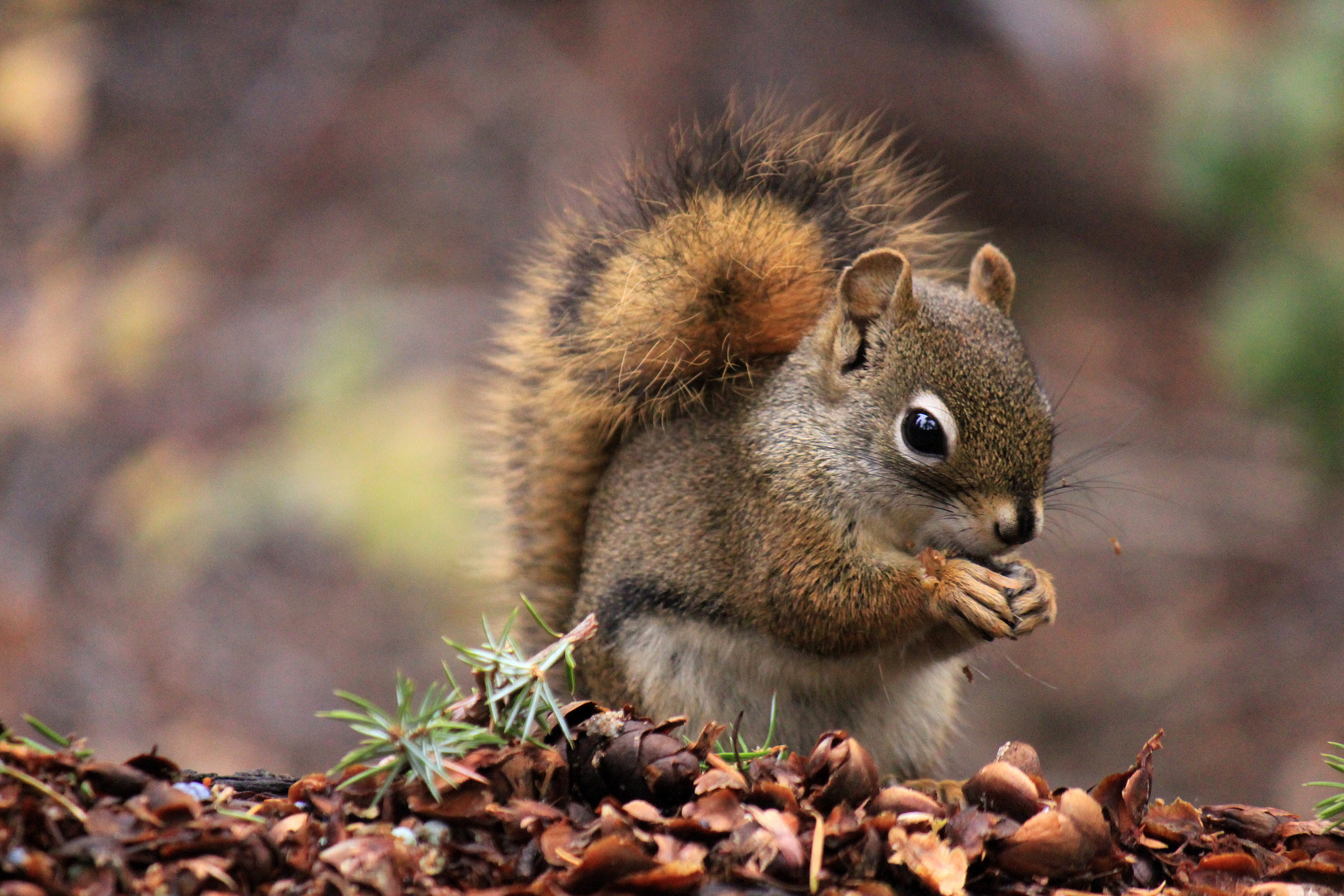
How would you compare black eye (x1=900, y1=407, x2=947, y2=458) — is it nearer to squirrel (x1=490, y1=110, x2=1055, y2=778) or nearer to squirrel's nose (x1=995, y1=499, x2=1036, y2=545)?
squirrel (x1=490, y1=110, x2=1055, y2=778)

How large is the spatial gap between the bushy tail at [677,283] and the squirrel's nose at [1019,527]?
1.61 ft

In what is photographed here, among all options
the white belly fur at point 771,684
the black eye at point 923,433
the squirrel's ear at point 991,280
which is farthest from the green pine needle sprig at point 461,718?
the squirrel's ear at point 991,280

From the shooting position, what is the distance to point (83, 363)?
362 cm

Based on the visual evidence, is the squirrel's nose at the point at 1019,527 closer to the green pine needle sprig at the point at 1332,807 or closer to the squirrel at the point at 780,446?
the squirrel at the point at 780,446

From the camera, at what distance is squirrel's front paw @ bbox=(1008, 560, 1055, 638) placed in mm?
1620

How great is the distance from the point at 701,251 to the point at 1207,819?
104 centimetres

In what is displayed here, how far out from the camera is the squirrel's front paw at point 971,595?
159 cm

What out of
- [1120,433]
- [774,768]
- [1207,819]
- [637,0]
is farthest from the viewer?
[637,0]

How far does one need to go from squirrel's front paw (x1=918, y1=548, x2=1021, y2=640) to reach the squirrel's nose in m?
0.05

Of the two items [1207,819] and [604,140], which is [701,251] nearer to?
[1207,819]

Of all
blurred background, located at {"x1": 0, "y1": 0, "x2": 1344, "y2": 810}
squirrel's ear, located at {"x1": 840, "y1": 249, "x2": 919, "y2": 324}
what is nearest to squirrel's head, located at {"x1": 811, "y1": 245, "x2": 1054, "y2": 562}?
squirrel's ear, located at {"x1": 840, "y1": 249, "x2": 919, "y2": 324}

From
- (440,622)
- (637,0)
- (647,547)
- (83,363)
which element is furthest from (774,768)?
(637,0)

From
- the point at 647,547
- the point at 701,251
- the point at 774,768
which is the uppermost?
the point at 701,251

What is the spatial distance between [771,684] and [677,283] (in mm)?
613
